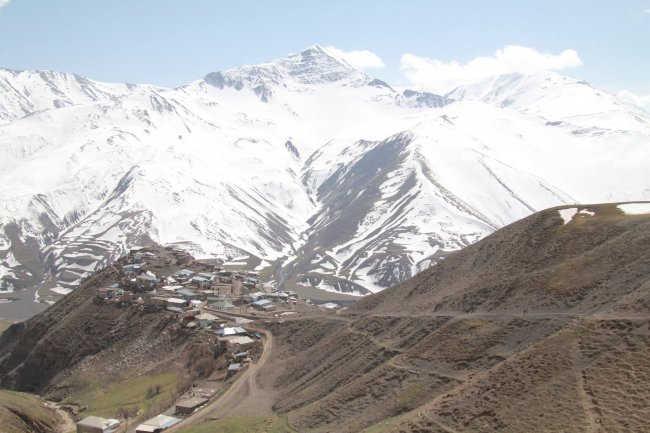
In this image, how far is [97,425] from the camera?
7569 centimetres

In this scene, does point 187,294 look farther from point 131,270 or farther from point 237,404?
point 237,404

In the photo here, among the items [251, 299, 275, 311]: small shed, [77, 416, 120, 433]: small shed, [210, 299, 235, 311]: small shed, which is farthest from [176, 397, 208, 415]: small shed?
[251, 299, 275, 311]: small shed

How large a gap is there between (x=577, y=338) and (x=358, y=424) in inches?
711

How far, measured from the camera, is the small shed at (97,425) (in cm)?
7531

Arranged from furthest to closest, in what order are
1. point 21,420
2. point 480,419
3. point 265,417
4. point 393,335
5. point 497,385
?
1. point 21,420
2. point 393,335
3. point 265,417
4. point 497,385
5. point 480,419

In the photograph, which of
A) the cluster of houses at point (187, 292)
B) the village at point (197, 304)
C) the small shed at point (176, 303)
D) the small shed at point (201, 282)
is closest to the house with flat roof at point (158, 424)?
the village at point (197, 304)

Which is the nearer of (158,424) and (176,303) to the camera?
(158,424)

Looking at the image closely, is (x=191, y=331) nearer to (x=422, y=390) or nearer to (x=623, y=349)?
(x=422, y=390)

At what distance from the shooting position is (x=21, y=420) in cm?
7675

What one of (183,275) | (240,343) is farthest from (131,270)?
(240,343)

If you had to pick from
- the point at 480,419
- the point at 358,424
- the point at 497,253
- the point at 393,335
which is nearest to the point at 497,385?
the point at 480,419

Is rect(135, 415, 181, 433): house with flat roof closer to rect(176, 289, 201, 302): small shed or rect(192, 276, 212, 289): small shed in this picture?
rect(176, 289, 201, 302): small shed

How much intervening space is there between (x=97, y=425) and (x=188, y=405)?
41.4 ft

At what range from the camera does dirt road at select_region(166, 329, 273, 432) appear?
220ft
